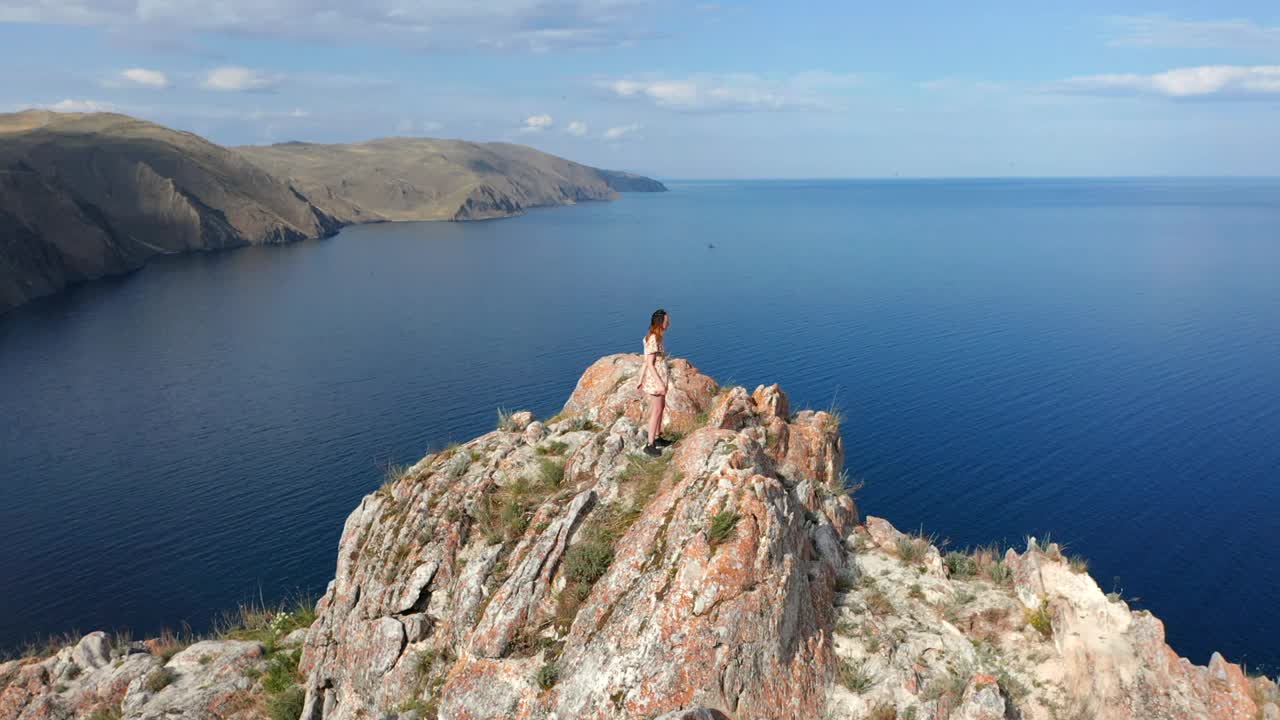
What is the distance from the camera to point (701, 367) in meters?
→ 75.9

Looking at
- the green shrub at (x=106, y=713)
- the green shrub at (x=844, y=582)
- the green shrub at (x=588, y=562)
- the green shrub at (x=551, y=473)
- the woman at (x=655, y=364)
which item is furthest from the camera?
the green shrub at (x=106, y=713)

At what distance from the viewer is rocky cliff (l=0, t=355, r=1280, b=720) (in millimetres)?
14211

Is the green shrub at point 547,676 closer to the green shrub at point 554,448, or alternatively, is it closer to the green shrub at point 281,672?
the green shrub at point 554,448

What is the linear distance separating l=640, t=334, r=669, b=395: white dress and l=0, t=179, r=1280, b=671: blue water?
33.6 metres

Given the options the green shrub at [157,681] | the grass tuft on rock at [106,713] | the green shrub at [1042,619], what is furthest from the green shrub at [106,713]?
the green shrub at [1042,619]

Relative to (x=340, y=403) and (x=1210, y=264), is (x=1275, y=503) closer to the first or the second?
(x=340, y=403)

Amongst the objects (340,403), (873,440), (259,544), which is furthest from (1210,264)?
(259,544)

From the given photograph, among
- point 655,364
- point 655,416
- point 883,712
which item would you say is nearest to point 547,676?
point 883,712

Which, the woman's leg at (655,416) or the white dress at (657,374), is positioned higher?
the white dress at (657,374)

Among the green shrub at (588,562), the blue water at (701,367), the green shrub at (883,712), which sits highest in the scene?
the green shrub at (588,562)

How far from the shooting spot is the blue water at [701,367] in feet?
149

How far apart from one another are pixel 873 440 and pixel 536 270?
4130 inches

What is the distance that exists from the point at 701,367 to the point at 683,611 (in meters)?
61.7

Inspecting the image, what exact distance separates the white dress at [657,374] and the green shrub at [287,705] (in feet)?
38.9
